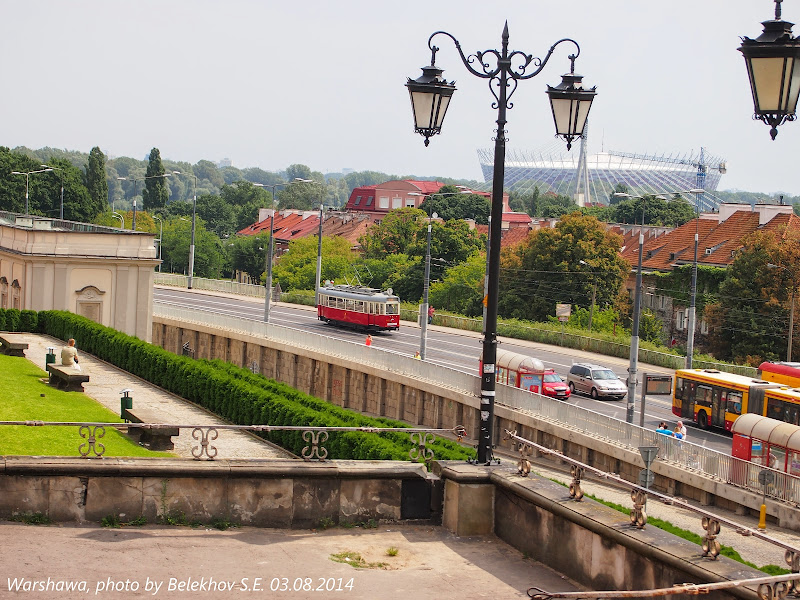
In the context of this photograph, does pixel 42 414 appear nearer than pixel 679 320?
Yes

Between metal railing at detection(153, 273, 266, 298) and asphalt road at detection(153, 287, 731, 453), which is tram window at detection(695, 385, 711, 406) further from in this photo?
metal railing at detection(153, 273, 266, 298)

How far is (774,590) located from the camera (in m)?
8.03

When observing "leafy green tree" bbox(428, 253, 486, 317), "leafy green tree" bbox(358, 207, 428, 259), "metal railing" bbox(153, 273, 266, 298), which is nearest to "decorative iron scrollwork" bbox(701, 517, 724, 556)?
"leafy green tree" bbox(428, 253, 486, 317)

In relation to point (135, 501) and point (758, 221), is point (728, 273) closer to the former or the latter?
point (758, 221)

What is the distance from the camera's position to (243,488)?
12.0m

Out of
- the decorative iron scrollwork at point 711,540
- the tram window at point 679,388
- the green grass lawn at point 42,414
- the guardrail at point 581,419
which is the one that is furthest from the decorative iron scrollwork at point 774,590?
the tram window at point 679,388

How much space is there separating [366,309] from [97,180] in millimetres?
77571

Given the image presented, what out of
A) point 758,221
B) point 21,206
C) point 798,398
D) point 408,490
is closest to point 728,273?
point 758,221

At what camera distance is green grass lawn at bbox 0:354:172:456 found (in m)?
16.2

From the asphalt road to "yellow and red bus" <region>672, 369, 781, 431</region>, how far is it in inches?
20.2

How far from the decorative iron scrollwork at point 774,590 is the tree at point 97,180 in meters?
127

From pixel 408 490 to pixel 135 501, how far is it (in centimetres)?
306

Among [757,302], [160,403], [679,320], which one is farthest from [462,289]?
[160,403]

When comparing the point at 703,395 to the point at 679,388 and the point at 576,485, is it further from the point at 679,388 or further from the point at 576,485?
the point at 576,485
